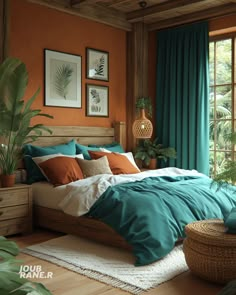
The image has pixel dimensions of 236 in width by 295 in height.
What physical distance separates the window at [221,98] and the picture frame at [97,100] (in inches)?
60.5

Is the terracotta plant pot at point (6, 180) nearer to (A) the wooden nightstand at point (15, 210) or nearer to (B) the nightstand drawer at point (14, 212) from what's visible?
(A) the wooden nightstand at point (15, 210)

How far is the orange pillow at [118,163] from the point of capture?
188 inches

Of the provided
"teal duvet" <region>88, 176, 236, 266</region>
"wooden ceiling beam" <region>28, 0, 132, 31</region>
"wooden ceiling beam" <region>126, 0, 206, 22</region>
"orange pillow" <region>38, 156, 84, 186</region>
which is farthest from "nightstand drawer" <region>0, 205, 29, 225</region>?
"wooden ceiling beam" <region>126, 0, 206, 22</region>

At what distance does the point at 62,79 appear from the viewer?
5.07 metres

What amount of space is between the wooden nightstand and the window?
284 cm

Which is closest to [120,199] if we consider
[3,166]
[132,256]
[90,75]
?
[132,256]

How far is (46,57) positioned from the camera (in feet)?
16.0

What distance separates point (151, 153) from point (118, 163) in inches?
40.1

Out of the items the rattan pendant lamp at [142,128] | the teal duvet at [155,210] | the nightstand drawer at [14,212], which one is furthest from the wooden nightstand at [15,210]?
the rattan pendant lamp at [142,128]

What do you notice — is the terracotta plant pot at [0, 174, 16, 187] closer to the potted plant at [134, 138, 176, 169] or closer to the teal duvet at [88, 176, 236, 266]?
the teal duvet at [88, 176, 236, 266]

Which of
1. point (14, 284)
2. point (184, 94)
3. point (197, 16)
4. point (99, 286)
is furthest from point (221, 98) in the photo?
point (14, 284)

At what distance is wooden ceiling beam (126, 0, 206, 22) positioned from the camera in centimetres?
509

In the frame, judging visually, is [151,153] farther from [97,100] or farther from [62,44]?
[62,44]

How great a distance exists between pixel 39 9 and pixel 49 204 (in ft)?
8.04
